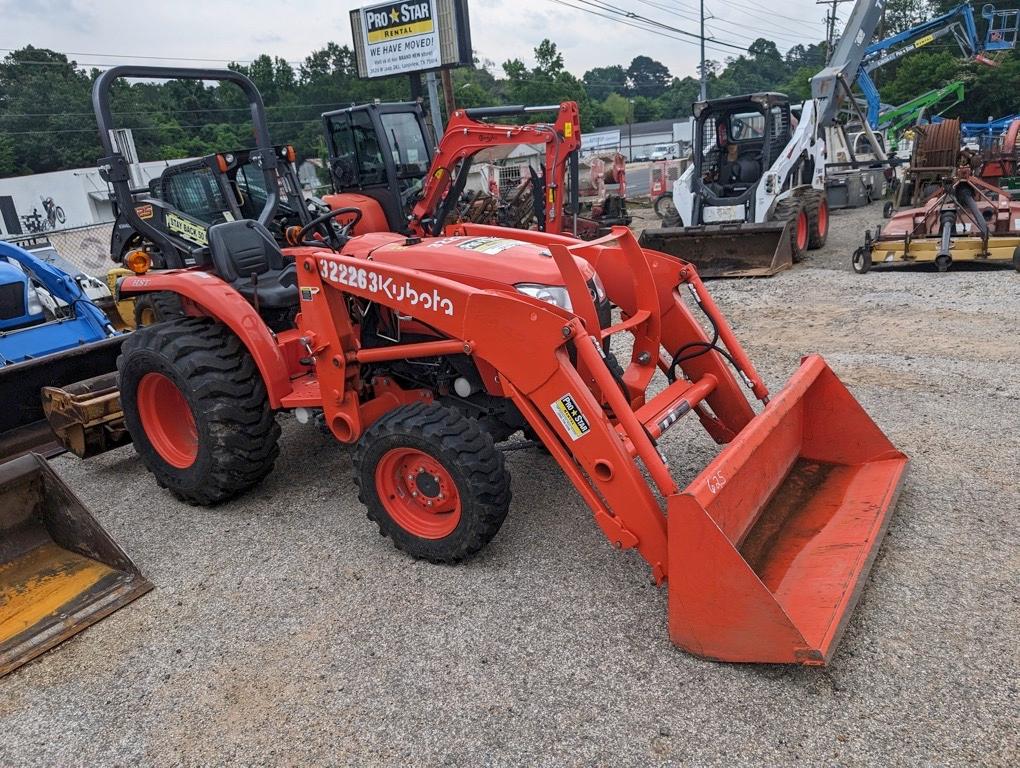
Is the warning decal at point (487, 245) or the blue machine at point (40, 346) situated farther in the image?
the blue machine at point (40, 346)

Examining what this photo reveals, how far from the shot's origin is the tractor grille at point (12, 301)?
5.40 m

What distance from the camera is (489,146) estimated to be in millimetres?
8766

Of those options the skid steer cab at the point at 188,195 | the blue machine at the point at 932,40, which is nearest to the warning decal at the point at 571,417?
the skid steer cab at the point at 188,195

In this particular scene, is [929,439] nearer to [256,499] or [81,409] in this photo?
[256,499]

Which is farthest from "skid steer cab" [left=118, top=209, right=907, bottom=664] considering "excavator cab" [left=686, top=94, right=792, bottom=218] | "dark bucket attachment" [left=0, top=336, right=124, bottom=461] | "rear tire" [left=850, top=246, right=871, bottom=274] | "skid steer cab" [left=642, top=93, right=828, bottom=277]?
"excavator cab" [left=686, top=94, right=792, bottom=218]

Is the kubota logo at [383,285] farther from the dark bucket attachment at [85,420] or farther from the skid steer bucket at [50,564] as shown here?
the dark bucket attachment at [85,420]

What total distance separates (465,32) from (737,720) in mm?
17272

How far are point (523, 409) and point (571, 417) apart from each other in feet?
0.81

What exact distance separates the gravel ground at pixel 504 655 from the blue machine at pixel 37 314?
1.77 metres

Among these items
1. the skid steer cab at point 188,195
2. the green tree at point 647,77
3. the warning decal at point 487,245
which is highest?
the green tree at point 647,77

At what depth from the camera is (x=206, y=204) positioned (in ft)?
20.7

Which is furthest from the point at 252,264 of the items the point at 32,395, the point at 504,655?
the point at 504,655

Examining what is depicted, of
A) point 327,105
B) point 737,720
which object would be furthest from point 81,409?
point 327,105

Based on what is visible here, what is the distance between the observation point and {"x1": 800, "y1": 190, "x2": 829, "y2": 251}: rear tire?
10.9 meters
